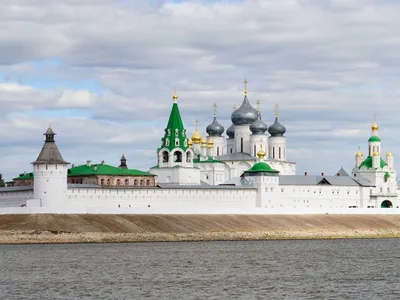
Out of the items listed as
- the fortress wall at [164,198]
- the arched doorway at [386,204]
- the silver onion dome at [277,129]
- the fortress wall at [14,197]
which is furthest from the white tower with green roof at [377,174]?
the fortress wall at [14,197]

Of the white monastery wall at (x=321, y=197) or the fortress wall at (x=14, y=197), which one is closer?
the fortress wall at (x=14, y=197)

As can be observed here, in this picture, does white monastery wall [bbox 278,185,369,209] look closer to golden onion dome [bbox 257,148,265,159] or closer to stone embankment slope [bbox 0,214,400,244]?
golden onion dome [bbox 257,148,265,159]

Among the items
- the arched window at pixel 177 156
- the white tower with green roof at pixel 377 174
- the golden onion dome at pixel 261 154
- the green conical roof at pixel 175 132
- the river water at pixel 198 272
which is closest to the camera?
the river water at pixel 198 272

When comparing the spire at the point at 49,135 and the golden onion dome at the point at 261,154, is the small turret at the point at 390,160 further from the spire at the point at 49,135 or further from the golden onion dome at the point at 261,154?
the spire at the point at 49,135

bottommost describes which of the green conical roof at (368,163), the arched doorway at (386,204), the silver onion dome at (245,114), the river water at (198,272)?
the river water at (198,272)

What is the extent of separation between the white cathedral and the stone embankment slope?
1.63 metres

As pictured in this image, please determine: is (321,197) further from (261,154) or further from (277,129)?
(277,129)

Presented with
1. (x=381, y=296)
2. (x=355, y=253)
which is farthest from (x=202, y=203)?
(x=381, y=296)

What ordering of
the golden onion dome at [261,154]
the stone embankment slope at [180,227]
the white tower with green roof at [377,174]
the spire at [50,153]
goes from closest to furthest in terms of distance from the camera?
the stone embankment slope at [180,227], the spire at [50,153], the golden onion dome at [261,154], the white tower with green roof at [377,174]

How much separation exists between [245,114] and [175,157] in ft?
50.6

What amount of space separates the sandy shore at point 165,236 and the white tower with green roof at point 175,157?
16.6 metres

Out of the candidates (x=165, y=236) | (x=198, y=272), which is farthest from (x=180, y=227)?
(x=198, y=272)

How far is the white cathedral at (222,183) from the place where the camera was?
81.8 metres

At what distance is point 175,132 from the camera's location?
99.8 m
